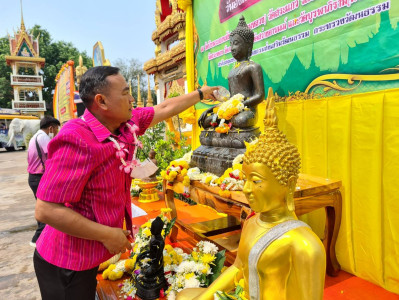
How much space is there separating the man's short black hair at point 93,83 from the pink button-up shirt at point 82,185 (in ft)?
0.29

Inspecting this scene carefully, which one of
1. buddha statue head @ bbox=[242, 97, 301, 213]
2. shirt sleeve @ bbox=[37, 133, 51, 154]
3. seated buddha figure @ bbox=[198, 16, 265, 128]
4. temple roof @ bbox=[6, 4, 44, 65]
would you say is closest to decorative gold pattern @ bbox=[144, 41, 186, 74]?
shirt sleeve @ bbox=[37, 133, 51, 154]

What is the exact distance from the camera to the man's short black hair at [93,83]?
4.71 ft

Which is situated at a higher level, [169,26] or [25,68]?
[25,68]

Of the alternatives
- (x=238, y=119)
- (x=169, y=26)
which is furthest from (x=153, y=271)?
(x=169, y=26)

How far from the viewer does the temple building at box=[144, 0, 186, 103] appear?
24.5 ft

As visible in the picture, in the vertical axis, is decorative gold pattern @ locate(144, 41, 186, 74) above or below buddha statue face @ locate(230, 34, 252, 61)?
above

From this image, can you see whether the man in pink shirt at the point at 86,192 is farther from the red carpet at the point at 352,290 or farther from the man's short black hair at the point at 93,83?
the red carpet at the point at 352,290

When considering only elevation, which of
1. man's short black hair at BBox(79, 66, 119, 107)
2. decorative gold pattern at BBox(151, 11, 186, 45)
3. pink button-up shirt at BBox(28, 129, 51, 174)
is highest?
decorative gold pattern at BBox(151, 11, 186, 45)

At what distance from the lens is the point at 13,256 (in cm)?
375

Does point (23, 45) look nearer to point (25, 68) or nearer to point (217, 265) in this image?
point (25, 68)

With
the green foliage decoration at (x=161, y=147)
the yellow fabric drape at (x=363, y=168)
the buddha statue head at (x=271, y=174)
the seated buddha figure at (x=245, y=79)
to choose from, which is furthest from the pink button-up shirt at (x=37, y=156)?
the buddha statue head at (x=271, y=174)

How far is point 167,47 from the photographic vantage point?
30.7 feet

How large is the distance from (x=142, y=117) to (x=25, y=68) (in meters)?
31.2

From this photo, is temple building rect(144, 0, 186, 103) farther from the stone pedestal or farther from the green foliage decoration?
the stone pedestal
